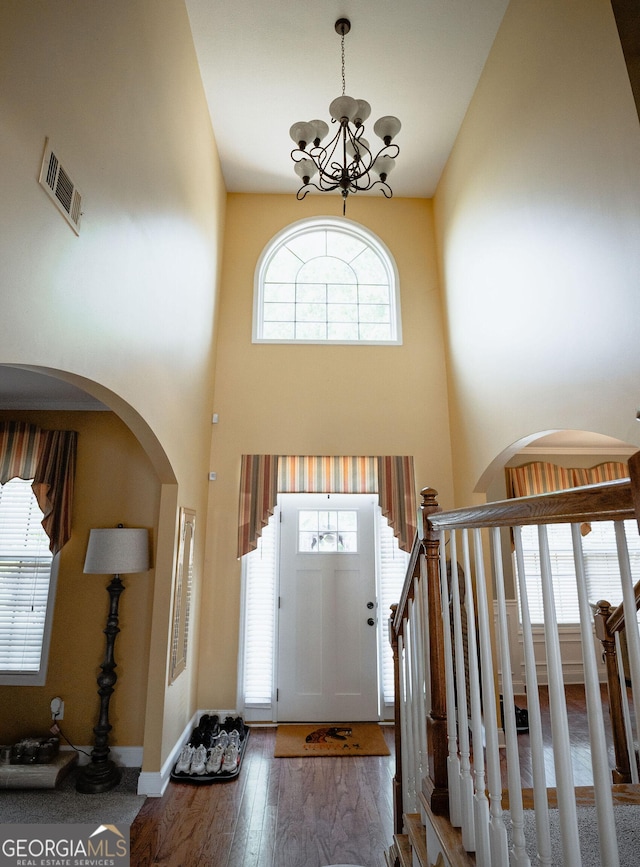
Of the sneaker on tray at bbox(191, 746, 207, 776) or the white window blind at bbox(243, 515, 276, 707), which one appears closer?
the sneaker on tray at bbox(191, 746, 207, 776)

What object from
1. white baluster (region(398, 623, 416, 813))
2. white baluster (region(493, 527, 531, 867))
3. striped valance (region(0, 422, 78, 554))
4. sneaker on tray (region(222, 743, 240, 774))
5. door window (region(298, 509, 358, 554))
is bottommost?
sneaker on tray (region(222, 743, 240, 774))

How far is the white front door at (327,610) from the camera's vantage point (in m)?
4.68

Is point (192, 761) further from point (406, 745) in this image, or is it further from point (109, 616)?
point (406, 745)

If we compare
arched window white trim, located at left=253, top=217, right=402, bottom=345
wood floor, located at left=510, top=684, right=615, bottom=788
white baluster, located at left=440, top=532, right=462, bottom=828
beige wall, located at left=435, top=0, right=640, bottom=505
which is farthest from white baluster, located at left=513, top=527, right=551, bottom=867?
arched window white trim, located at left=253, top=217, right=402, bottom=345

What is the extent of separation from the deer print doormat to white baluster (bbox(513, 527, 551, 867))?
11.5 feet

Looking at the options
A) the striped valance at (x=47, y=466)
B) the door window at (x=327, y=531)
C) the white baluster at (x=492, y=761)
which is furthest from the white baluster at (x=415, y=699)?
the striped valance at (x=47, y=466)

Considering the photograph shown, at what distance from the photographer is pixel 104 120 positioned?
93.9 inches

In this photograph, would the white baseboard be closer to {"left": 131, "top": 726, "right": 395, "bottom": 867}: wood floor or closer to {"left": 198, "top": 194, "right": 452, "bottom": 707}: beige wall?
{"left": 131, "top": 726, "right": 395, "bottom": 867}: wood floor

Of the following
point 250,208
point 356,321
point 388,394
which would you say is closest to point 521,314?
point 388,394

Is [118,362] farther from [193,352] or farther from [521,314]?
[521,314]

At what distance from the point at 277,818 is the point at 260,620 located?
190cm

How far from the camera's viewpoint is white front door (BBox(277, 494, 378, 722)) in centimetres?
468

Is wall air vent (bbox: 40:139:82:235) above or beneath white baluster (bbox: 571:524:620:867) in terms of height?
above

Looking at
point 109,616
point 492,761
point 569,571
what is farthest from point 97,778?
point 569,571
